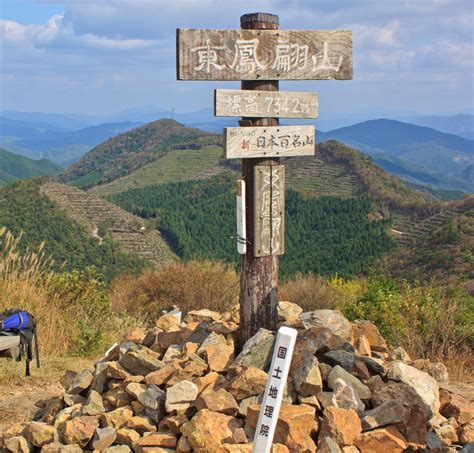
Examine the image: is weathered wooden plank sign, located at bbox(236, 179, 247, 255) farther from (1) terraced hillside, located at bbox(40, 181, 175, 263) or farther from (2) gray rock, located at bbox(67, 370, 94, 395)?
(1) terraced hillside, located at bbox(40, 181, 175, 263)

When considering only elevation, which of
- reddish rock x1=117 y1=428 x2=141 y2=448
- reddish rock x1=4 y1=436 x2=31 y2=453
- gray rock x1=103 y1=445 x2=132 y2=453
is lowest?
reddish rock x1=4 y1=436 x2=31 y2=453

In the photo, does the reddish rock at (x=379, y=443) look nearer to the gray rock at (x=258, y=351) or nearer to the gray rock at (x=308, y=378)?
the gray rock at (x=308, y=378)

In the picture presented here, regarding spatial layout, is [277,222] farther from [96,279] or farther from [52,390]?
[96,279]

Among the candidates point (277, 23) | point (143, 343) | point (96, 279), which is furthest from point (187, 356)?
point (96, 279)

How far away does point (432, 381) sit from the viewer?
4.31 metres

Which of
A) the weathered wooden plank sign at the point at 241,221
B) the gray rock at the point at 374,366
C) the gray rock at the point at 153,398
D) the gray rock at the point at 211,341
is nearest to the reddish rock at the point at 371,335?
the gray rock at the point at 374,366

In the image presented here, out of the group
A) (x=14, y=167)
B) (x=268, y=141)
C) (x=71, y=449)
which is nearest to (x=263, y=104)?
(x=268, y=141)

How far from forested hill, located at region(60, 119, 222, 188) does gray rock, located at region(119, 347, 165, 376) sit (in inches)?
4061

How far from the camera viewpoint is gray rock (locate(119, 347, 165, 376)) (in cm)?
448

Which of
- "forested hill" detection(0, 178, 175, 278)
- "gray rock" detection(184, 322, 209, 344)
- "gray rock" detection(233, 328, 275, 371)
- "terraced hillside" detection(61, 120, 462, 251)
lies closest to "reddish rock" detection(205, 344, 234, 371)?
"gray rock" detection(233, 328, 275, 371)

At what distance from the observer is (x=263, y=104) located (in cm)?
452

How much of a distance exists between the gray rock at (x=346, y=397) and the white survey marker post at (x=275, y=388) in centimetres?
88

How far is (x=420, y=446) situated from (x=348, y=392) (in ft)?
1.68

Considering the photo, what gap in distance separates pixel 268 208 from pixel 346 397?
1435 millimetres
